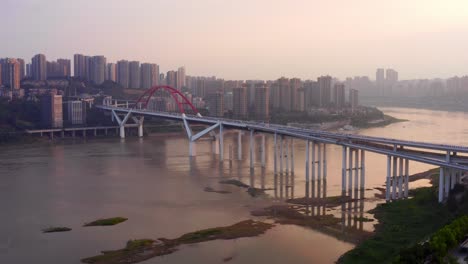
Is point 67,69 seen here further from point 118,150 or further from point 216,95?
point 118,150

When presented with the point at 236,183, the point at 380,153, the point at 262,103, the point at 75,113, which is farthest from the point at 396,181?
the point at 262,103

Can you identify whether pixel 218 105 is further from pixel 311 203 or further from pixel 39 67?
pixel 311 203

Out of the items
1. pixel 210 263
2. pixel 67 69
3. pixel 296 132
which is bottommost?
pixel 210 263

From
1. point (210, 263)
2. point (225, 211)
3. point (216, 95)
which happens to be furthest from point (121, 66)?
point (210, 263)

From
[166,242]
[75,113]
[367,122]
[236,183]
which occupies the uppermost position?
[75,113]

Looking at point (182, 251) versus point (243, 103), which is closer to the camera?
point (182, 251)

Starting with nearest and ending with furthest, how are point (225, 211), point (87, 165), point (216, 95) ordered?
point (225, 211), point (87, 165), point (216, 95)

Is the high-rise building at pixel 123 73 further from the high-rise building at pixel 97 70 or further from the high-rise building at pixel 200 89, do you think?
the high-rise building at pixel 200 89
